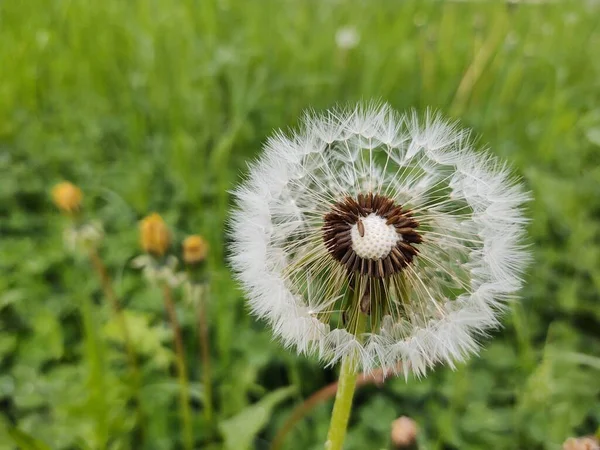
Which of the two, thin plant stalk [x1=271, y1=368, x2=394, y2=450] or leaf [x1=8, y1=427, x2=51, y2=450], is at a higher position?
thin plant stalk [x1=271, y1=368, x2=394, y2=450]

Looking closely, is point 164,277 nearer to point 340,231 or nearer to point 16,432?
point 16,432

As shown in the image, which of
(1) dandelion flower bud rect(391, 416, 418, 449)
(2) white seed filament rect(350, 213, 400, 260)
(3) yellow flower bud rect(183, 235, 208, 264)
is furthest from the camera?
(3) yellow flower bud rect(183, 235, 208, 264)

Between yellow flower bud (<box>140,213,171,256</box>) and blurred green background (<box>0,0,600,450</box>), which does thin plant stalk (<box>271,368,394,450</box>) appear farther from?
yellow flower bud (<box>140,213,171,256</box>)

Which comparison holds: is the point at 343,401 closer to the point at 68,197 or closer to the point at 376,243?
the point at 376,243

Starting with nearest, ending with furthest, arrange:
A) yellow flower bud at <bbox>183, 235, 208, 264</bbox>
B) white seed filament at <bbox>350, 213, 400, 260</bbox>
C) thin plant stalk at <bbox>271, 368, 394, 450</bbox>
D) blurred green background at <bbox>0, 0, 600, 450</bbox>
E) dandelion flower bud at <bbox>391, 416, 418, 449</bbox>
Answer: white seed filament at <bbox>350, 213, 400, 260</bbox>
dandelion flower bud at <bbox>391, 416, 418, 449</bbox>
thin plant stalk at <bbox>271, 368, 394, 450</bbox>
yellow flower bud at <bbox>183, 235, 208, 264</bbox>
blurred green background at <bbox>0, 0, 600, 450</bbox>

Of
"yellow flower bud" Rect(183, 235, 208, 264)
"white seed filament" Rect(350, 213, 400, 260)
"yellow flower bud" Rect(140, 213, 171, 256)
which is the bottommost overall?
"white seed filament" Rect(350, 213, 400, 260)

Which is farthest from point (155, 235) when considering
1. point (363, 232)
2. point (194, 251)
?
point (363, 232)

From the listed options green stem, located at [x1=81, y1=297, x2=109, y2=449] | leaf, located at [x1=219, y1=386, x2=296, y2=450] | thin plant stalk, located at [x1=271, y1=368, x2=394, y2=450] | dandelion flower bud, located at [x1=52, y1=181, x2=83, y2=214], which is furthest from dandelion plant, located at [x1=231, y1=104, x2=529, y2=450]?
dandelion flower bud, located at [x1=52, y1=181, x2=83, y2=214]

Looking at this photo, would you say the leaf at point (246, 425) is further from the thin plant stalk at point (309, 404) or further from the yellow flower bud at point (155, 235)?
the yellow flower bud at point (155, 235)
